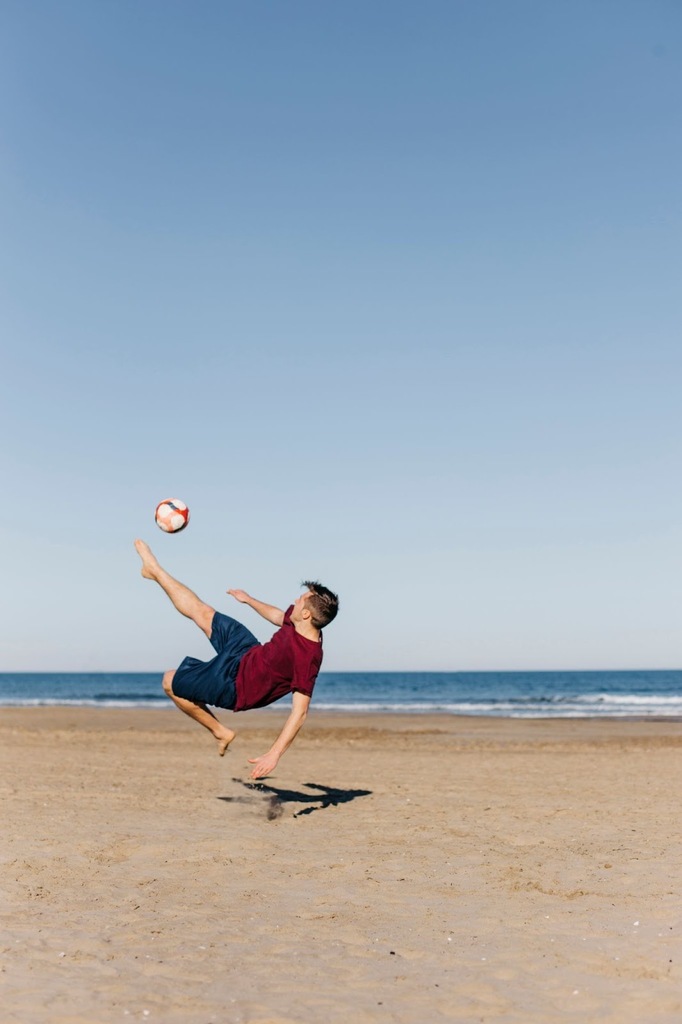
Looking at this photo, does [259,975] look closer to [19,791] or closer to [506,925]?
[506,925]

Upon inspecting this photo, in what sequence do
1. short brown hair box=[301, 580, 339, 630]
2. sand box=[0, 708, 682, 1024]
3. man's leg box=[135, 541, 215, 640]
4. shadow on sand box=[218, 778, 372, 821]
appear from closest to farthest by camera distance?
sand box=[0, 708, 682, 1024] → short brown hair box=[301, 580, 339, 630] → man's leg box=[135, 541, 215, 640] → shadow on sand box=[218, 778, 372, 821]

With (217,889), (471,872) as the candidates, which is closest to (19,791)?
(217,889)

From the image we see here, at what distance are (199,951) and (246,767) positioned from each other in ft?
30.3

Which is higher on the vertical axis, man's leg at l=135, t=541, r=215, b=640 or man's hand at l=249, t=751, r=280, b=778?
man's leg at l=135, t=541, r=215, b=640

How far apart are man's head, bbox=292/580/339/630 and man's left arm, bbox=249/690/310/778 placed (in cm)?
62

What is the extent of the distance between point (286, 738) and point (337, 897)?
5.15 ft

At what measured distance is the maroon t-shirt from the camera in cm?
787

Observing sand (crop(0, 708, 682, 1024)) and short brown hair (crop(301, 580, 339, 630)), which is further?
short brown hair (crop(301, 580, 339, 630))

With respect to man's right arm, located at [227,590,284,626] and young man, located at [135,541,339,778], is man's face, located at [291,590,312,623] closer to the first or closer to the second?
young man, located at [135,541,339,778]

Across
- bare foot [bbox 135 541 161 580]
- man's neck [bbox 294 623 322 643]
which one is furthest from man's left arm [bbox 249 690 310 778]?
bare foot [bbox 135 541 161 580]

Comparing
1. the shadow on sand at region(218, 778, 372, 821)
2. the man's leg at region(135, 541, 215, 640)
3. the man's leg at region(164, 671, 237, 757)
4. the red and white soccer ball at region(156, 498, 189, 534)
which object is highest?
the red and white soccer ball at region(156, 498, 189, 534)

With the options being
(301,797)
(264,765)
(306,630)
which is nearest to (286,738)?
(264,765)

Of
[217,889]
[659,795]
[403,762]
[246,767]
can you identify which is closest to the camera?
[217,889]

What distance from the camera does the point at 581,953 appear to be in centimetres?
512
